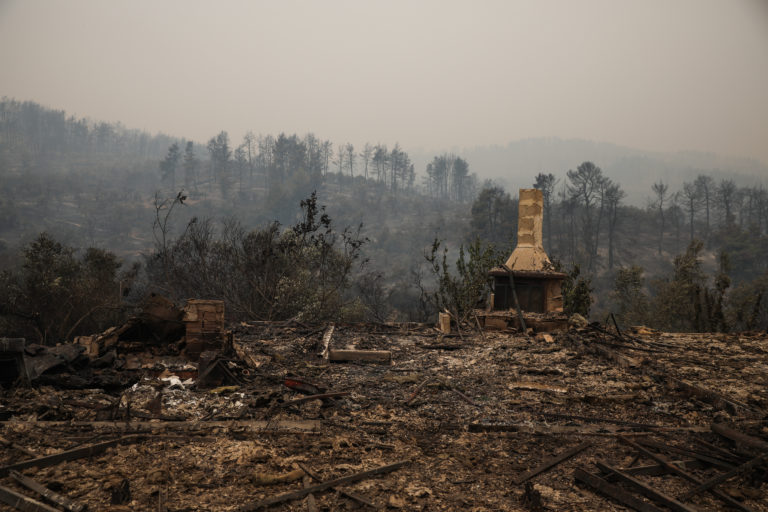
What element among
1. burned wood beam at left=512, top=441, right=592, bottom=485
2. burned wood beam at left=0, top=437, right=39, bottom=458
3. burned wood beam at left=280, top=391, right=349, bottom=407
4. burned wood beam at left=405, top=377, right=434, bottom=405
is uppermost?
burned wood beam at left=0, top=437, right=39, bottom=458

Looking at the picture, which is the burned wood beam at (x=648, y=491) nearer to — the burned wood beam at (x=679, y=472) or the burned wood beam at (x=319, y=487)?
the burned wood beam at (x=679, y=472)

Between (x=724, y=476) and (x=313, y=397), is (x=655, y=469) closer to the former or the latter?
(x=724, y=476)

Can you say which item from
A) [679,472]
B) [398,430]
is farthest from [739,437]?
[398,430]

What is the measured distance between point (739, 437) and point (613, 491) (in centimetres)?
160

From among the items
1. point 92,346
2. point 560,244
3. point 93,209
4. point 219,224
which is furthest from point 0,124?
point 92,346

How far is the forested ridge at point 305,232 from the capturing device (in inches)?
587

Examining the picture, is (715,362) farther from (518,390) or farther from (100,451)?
(100,451)

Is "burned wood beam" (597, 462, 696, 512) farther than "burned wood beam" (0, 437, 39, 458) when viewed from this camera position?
No

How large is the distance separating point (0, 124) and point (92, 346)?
119 metres

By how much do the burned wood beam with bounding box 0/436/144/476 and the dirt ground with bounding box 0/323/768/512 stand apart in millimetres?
31

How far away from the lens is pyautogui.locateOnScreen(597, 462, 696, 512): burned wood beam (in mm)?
3062

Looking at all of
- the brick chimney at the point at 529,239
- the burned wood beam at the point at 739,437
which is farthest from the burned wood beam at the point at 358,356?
the brick chimney at the point at 529,239

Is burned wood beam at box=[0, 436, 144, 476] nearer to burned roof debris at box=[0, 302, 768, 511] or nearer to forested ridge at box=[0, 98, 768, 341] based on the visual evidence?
burned roof debris at box=[0, 302, 768, 511]

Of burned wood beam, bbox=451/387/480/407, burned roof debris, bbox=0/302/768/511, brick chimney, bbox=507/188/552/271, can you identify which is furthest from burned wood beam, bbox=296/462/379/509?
brick chimney, bbox=507/188/552/271
